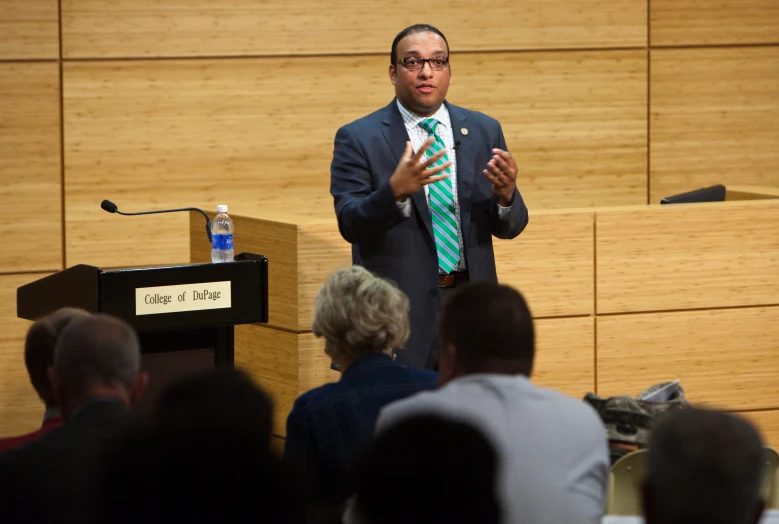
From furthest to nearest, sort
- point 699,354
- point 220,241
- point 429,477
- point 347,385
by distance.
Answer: point 699,354
point 220,241
point 347,385
point 429,477

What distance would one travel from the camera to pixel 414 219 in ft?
13.1

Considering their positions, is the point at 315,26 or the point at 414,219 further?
the point at 315,26

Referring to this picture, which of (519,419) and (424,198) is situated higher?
(424,198)

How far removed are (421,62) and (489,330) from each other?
1840 millimetres

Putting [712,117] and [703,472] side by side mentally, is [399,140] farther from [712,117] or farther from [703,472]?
[712,117]

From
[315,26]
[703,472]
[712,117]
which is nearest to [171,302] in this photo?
[703,472]

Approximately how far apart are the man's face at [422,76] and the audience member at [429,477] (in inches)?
A: 103

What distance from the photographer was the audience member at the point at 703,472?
4.99ft

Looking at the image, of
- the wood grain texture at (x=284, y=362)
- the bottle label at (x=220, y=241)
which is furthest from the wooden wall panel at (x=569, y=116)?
the bottle label at (x=220, y=241)

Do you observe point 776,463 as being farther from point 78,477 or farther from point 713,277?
point 713,277

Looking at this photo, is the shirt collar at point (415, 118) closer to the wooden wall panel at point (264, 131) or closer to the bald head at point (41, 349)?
the bald head at point (41, 349)

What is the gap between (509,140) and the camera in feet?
22.6

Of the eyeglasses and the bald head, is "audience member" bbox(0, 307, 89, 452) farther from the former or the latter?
the eyeglasses

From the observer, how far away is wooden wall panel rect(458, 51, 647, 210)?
269 inches
